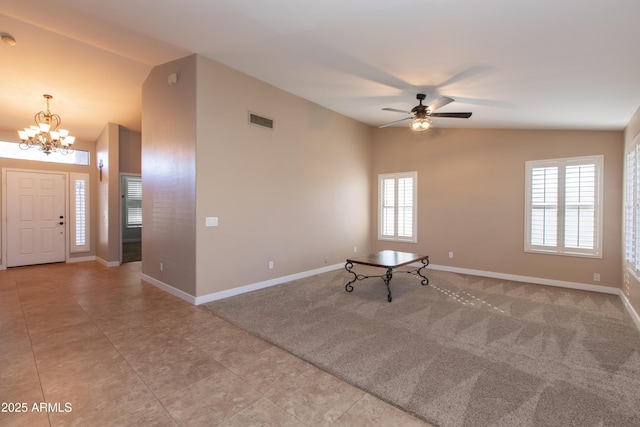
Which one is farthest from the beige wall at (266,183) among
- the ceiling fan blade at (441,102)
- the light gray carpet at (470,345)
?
the ceiling fan blade at (441,102)

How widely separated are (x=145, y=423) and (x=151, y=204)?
3949 mm

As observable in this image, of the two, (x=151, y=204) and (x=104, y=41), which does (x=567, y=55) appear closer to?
(x=104, y=41)

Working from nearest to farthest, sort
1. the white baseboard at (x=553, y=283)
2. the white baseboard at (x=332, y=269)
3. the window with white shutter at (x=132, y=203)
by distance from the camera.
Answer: the white baseboard at (x=553, y=283), the white baseboard at (x=332, y=269), the window with white shutter at (x=132, y=203)

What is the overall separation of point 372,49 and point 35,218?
329 inches

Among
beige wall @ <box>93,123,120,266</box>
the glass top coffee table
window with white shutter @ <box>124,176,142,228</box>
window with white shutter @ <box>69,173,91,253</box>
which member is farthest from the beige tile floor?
window with white shutter @ <box>124,176,142,228</box>

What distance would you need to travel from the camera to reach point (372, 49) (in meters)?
3.21

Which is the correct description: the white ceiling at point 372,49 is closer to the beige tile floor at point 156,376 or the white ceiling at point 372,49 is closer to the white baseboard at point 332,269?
the white baseboard at point 332,269

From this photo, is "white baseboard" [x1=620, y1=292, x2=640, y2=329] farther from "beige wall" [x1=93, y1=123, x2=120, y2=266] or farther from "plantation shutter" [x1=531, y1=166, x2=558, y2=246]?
"beige wall" [x1=93, y1=123, x2=120, y2=266]

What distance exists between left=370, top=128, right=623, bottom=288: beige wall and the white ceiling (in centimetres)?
42

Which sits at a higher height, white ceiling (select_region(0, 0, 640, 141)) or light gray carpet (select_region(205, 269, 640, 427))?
white ceiling (select_region(0, 0, 640, 141))

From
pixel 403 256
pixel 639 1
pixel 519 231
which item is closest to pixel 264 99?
pixel 403 256

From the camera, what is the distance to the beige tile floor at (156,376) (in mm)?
1917

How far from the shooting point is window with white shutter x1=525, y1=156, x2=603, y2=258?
475cm

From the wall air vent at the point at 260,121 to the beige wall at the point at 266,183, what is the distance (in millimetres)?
79
